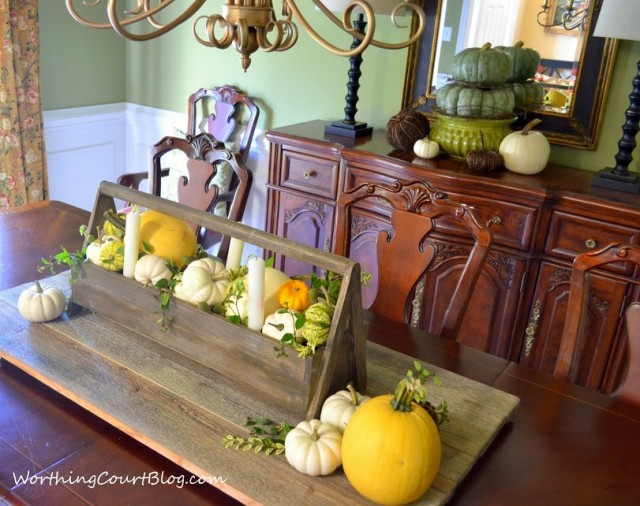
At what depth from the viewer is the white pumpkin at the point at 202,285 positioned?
3.69 feet

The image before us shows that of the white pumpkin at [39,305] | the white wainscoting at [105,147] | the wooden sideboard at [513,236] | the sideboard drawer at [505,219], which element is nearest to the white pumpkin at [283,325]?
the white pumpkin at [39,305]

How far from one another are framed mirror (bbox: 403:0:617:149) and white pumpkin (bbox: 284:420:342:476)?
71.4 inches

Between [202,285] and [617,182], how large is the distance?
Answer: 5.26ft

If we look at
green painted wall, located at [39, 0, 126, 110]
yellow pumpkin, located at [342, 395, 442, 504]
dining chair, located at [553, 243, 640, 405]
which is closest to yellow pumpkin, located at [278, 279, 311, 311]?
yellow pumpkin, located at [342, 395, 442, 504]

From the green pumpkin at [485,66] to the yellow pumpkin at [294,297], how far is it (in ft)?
4.74

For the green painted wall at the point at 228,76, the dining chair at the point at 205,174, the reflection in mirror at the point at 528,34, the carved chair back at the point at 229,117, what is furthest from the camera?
the carved chair back at the point at 229,117

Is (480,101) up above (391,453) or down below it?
above

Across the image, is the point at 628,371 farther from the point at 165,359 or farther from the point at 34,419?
the point at 34,419

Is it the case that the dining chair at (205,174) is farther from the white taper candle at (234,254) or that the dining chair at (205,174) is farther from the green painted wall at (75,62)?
the green painted wall at (75,62)

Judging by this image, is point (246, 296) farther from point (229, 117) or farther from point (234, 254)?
point (229, 117)

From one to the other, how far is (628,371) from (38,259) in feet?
4.70

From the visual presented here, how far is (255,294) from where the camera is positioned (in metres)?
1.05

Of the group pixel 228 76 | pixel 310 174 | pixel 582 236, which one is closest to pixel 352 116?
pixel 310 174

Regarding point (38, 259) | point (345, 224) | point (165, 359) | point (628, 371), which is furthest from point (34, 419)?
point (628, 371)
